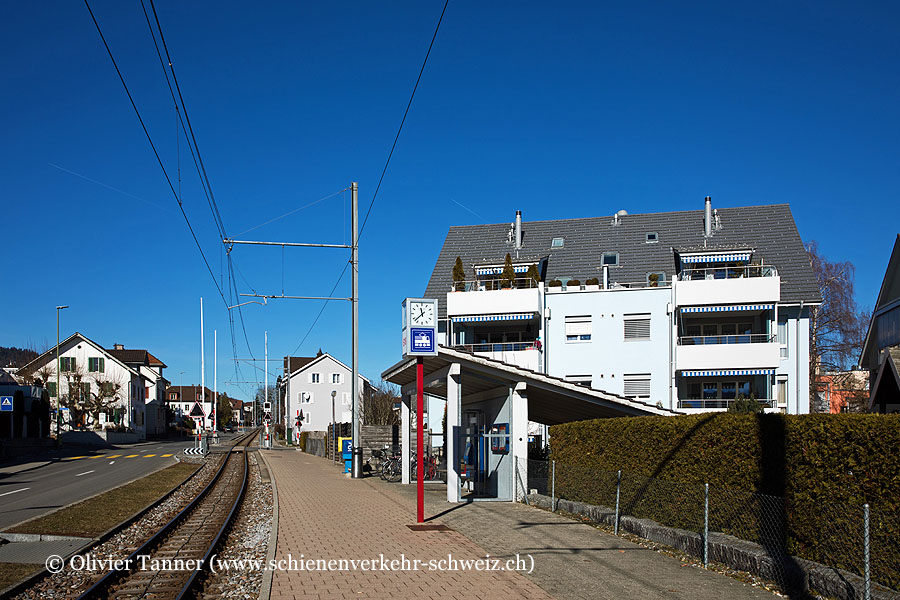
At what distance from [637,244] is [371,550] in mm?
35926

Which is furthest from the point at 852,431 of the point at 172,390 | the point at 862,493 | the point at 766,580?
the point at 172,390

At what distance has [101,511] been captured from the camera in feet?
57.3

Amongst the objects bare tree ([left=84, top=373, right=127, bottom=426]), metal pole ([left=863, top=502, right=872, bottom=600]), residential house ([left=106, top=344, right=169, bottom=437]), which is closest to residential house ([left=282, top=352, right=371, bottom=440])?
residential house ([left=106, top=344, right=169, bottom=437])

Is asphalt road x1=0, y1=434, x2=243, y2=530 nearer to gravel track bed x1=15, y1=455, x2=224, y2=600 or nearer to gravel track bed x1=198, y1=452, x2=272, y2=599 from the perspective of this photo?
gravel track bed x1=15, y1=455, x2=224, y2=600

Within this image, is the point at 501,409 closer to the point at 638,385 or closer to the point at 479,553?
the point at 479,553

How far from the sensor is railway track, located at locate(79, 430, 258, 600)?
9.47 m

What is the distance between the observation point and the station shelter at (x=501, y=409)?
18797mm

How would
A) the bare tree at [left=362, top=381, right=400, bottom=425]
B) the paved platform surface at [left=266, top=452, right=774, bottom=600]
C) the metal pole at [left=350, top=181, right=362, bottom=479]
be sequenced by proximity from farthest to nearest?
the bare tree at [left=362, top=381, right=400, bottom=425]
the metal pole at [left=350, top=181, right=362, bottom=479]
the paved platform surface at [left=266, top=452, right=774, bottom=600]

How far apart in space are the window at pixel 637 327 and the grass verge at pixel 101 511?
73.3ft

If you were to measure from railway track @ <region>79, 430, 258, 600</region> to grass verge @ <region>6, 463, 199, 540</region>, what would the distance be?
1.13 metres

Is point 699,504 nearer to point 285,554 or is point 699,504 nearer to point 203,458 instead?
point 285,554

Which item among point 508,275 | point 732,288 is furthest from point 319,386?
point 732,288

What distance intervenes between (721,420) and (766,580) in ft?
8.31

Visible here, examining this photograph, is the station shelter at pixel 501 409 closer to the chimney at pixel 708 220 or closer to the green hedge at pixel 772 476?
the green hedge at pixel 772 476
